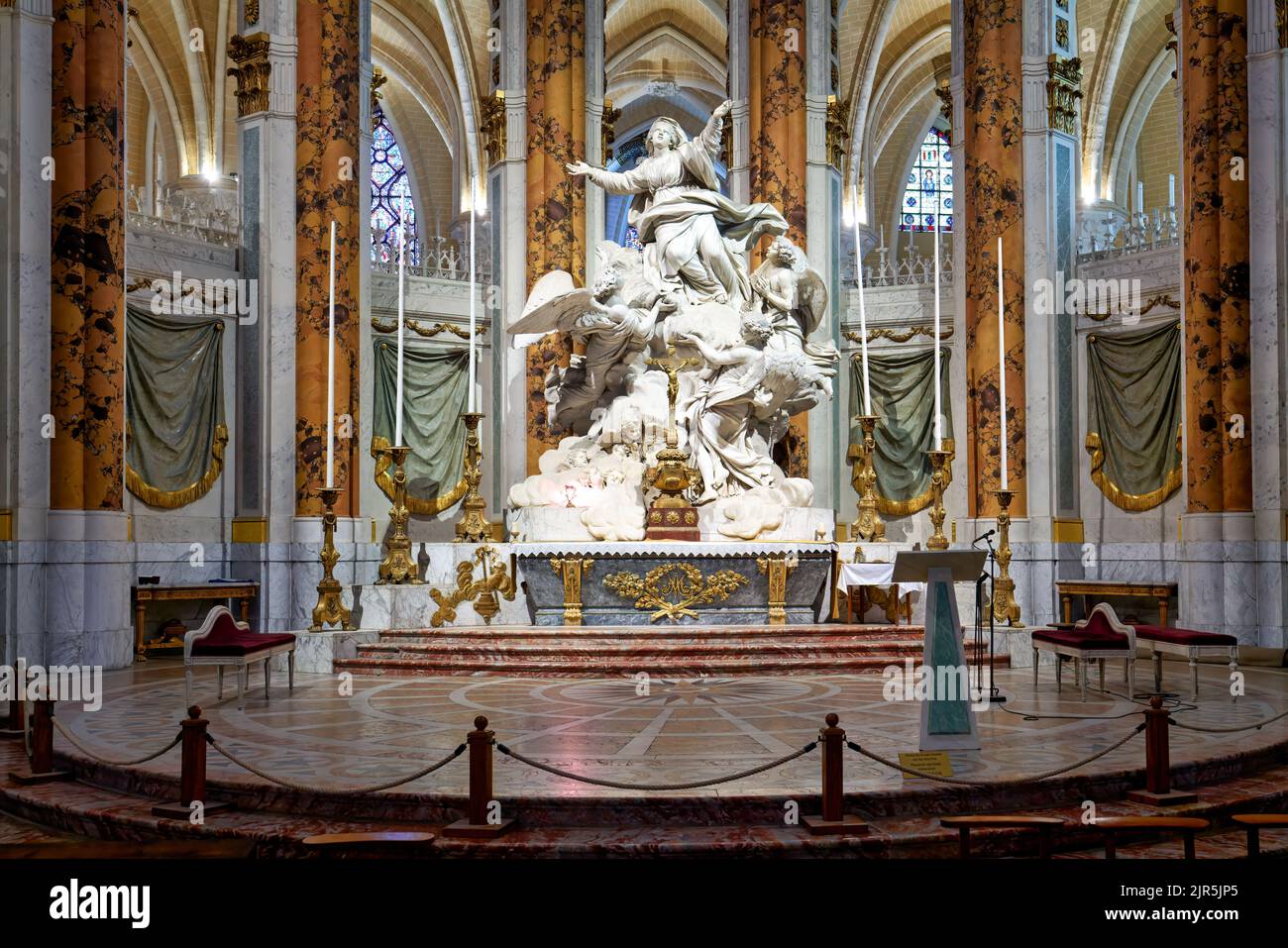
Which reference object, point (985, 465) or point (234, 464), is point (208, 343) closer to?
point (234, 464)

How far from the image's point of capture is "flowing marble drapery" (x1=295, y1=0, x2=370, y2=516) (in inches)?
555

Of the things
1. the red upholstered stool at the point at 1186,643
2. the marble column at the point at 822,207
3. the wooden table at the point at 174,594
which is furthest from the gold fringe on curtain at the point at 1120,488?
the wooden table at the point at 174,594

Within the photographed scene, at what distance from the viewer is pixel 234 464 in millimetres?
14742

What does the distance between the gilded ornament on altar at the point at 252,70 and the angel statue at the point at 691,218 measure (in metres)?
3.86

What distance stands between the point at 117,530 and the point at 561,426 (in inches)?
166

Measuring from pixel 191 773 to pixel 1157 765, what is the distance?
442cm

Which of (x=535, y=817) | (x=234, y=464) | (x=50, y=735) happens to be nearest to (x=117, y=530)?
(x=234, y=464)

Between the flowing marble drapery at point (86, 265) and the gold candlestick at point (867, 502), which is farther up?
the flowing marble drapery at point (86, 265)

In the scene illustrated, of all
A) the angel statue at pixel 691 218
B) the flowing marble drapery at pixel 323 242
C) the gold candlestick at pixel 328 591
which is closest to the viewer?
the gold candlestick at pixel 328 591

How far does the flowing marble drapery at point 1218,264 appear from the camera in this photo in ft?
41.2

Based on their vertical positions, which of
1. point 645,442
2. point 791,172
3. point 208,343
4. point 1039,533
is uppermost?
point 791,172

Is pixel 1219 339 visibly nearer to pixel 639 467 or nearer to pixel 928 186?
pixel 639 467

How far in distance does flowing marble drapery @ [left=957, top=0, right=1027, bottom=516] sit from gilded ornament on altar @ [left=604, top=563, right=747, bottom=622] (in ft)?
14.6

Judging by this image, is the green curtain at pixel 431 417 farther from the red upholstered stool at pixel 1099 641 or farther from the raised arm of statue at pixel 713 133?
the red upholstered stool at pixel 1099 641
